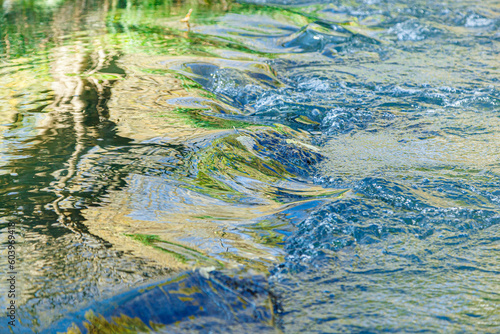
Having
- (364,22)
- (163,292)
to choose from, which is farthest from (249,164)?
(364,22)

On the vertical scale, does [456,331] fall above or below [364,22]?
below

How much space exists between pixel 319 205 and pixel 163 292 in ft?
3.00

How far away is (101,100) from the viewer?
3.16 m

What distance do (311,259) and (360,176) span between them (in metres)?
0.90

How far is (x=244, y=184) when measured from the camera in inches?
94.7

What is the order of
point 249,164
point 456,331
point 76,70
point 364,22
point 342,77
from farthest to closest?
1. point 364,22
2. point 342,77
3. point 76,70
4. point 249,164
5. point 456,331

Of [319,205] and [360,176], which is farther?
[360,176]

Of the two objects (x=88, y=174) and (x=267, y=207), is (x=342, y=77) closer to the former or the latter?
(x=267, y=207)

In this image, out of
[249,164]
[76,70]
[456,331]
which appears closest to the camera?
[456,331]

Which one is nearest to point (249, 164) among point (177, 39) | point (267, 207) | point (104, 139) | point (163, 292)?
point (267, 207)

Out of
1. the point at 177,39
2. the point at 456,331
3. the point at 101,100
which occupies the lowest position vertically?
the point at 456,331

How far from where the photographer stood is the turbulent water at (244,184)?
158 centimetres

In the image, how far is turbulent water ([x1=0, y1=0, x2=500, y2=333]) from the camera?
1585mm

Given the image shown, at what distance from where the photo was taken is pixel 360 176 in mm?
2631
